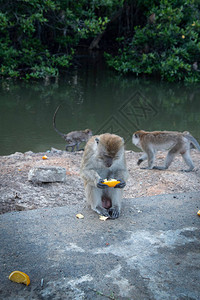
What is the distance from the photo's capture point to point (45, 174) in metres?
4.90

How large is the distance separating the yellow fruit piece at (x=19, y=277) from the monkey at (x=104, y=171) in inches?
49.7

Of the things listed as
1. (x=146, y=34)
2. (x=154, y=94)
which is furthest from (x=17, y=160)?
(x=146, y=34)

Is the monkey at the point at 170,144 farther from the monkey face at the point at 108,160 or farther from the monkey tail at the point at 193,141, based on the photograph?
the monkey face at the point at 108,160

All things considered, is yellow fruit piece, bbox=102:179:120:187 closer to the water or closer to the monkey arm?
the monkey arm

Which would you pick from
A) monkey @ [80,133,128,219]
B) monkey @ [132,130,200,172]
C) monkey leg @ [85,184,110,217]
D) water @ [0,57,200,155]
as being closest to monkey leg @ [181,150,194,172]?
monkey @ [132,130,200,172]

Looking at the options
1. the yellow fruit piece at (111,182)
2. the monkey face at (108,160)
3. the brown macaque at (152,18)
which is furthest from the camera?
the brown macaque at (152,18)

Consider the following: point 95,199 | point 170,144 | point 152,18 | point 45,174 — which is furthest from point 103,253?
point 152,18

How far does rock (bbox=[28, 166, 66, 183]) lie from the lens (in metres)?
4.88

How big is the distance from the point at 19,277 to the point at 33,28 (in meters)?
12.0

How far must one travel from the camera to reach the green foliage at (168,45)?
1395 centimetres

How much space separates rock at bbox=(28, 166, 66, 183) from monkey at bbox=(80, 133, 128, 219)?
1.35 metres

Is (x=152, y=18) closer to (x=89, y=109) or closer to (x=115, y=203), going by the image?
(x=89, y=109)

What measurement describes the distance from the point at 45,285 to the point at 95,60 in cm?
1985

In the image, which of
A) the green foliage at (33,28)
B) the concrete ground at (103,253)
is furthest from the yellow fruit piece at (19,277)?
the green foliage at (33,28)
